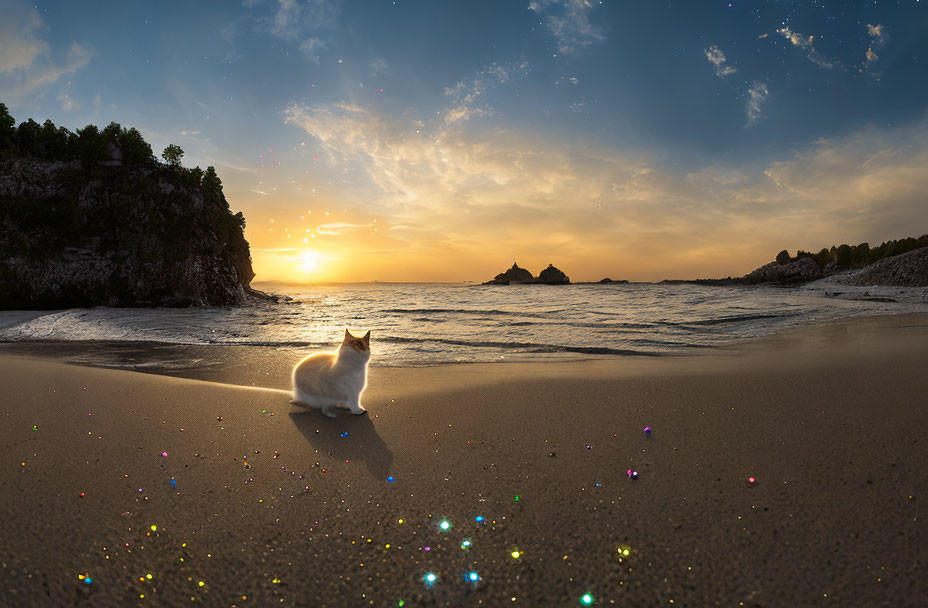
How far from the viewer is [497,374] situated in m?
5.27

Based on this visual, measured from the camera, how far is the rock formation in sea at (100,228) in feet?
52.5

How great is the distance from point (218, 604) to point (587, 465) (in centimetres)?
188

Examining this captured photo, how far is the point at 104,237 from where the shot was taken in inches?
681

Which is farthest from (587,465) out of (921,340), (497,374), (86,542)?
(921,340)

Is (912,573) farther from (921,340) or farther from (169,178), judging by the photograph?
(169,178)

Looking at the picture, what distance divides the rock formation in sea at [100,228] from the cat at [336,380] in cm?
1714

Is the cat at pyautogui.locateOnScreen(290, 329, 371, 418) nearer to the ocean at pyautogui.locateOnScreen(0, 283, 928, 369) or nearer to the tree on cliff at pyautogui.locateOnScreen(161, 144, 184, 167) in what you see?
the ocean at pyautogui.locateOnScreen(0, 283, 928, 369)

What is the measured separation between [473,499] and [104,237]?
21.8 metres

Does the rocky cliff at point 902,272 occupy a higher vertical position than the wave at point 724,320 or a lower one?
higher

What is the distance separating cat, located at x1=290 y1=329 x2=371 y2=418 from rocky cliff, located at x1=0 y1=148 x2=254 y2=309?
56.2ft

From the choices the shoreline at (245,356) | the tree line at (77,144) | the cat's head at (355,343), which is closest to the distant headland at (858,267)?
the shoreline at (245,356)

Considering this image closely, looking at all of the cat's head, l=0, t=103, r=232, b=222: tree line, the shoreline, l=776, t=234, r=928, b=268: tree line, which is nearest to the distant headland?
l=776, t=234, r=928, b=268: tree line

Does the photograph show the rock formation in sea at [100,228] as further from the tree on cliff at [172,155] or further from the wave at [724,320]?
the wave at [724,320]

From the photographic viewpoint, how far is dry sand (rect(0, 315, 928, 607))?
151cm
